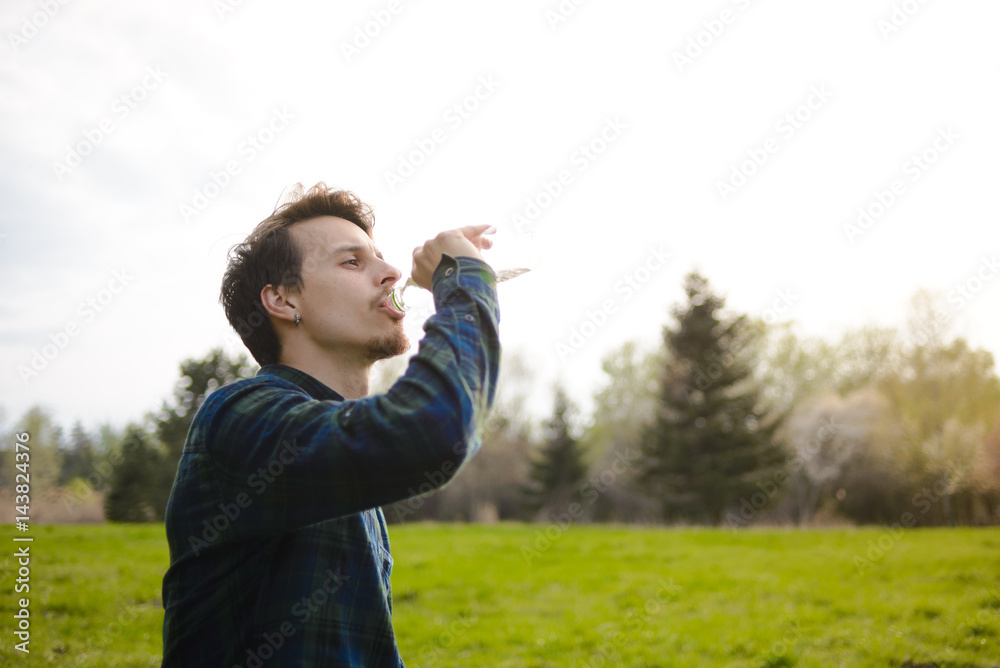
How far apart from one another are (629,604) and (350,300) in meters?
6.46

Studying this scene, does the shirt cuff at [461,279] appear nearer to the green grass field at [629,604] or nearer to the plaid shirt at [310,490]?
the plaid shirt at [310,490]

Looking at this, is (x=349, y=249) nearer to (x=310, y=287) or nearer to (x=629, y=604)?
(x=310, y=287)

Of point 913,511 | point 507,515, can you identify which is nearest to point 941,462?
point 913,511

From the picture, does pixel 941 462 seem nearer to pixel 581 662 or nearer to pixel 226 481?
pixel 581 662

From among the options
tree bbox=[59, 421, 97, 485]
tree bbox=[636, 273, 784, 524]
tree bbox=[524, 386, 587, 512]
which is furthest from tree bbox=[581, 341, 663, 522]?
tree bbox=[59, 421, 97, 485]

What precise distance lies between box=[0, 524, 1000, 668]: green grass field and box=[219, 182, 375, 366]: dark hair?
427cm

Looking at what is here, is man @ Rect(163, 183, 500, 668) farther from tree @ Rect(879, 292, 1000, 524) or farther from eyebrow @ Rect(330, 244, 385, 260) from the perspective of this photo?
tree @ Rect(879, 292, 1000, 524)

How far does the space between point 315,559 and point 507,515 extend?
1177 inches

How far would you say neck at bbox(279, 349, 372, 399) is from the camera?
1.76m

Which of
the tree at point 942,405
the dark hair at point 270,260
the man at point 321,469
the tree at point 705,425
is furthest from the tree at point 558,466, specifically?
the man at point 321,469

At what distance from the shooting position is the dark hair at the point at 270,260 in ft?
6.19

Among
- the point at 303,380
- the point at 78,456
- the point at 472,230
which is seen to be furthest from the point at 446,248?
the point at 78,456

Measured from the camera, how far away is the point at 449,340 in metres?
1.33

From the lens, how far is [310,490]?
4.10 feet
